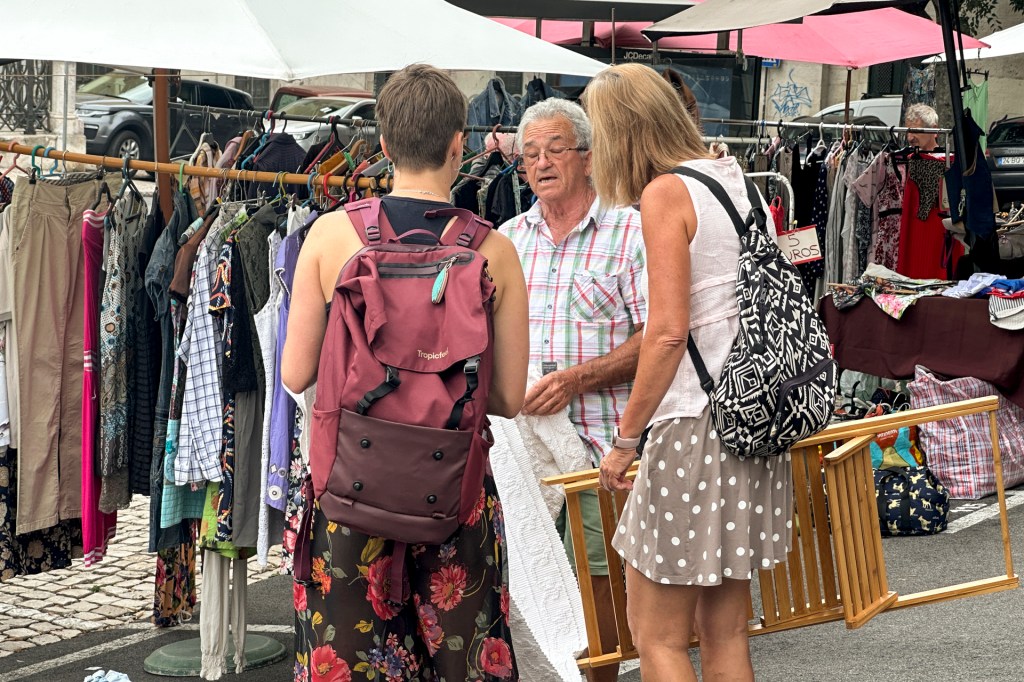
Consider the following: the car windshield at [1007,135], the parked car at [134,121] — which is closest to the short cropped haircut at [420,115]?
the parked car at [134,121]

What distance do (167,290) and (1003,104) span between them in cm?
2126

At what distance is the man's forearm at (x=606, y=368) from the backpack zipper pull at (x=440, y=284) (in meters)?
1.34

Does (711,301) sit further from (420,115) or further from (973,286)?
(973,286)

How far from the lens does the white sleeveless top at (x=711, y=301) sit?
321cm

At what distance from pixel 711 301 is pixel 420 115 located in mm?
911

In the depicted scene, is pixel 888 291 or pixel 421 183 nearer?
pixel 421 183

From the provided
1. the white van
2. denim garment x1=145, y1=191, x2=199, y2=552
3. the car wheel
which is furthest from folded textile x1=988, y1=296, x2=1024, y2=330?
the car wheel

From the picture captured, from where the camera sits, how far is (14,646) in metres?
5.10

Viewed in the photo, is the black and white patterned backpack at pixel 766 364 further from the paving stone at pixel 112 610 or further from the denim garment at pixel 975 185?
the denim garment at pixel 975 185

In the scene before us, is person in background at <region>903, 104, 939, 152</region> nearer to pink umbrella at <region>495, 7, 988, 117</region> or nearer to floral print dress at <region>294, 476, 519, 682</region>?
pink umbrella at <region>495, 7, 988, 117</region>

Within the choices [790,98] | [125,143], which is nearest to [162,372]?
[125,143]

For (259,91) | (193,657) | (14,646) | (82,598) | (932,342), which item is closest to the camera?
(193,657)

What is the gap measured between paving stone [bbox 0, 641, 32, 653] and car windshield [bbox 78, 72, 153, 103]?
16674 millimetres

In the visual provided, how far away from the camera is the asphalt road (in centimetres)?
467
